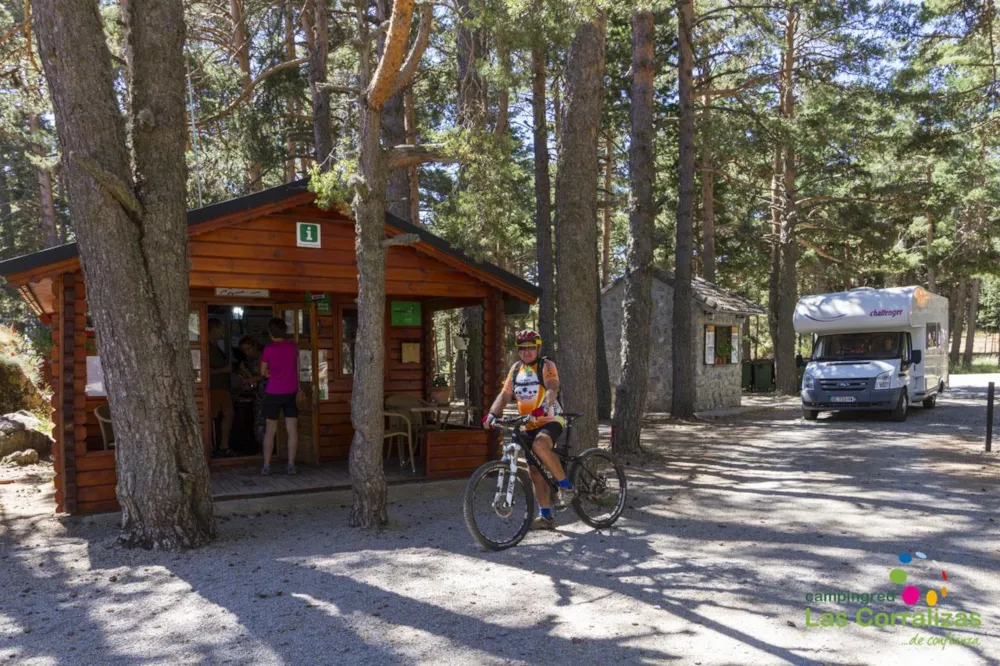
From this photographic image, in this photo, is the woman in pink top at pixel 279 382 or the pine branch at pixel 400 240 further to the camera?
the woman in pink top at pixel 279 382

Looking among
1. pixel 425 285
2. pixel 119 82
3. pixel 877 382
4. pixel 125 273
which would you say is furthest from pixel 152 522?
pixel 877 382

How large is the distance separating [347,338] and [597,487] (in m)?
4.76

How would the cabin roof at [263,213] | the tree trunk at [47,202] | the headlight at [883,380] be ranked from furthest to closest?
the tree trunk at [47,202]
the headlight at [883,380]
the cabin roof at [263,213]

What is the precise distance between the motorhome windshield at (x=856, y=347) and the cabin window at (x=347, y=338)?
36.7 feet

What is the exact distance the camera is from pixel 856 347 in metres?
16.9

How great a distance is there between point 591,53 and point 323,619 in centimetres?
682

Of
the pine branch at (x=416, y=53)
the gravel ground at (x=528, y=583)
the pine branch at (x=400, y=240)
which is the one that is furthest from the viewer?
the pine branch at (x=400, y=240)

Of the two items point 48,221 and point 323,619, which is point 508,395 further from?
point 48,221

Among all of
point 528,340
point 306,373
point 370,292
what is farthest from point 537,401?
point 306,373

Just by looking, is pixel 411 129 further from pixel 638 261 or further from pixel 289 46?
pixel 638 261

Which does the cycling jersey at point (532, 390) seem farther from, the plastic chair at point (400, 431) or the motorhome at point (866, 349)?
the motorhome at point (866, 349)

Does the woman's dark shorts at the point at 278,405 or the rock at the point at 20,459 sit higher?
the woman's dark shorts at the point at 278,405

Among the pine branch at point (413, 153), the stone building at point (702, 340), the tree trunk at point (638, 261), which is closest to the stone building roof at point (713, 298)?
the stone building at point (702, 340)

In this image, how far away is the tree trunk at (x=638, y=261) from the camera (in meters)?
11.9
